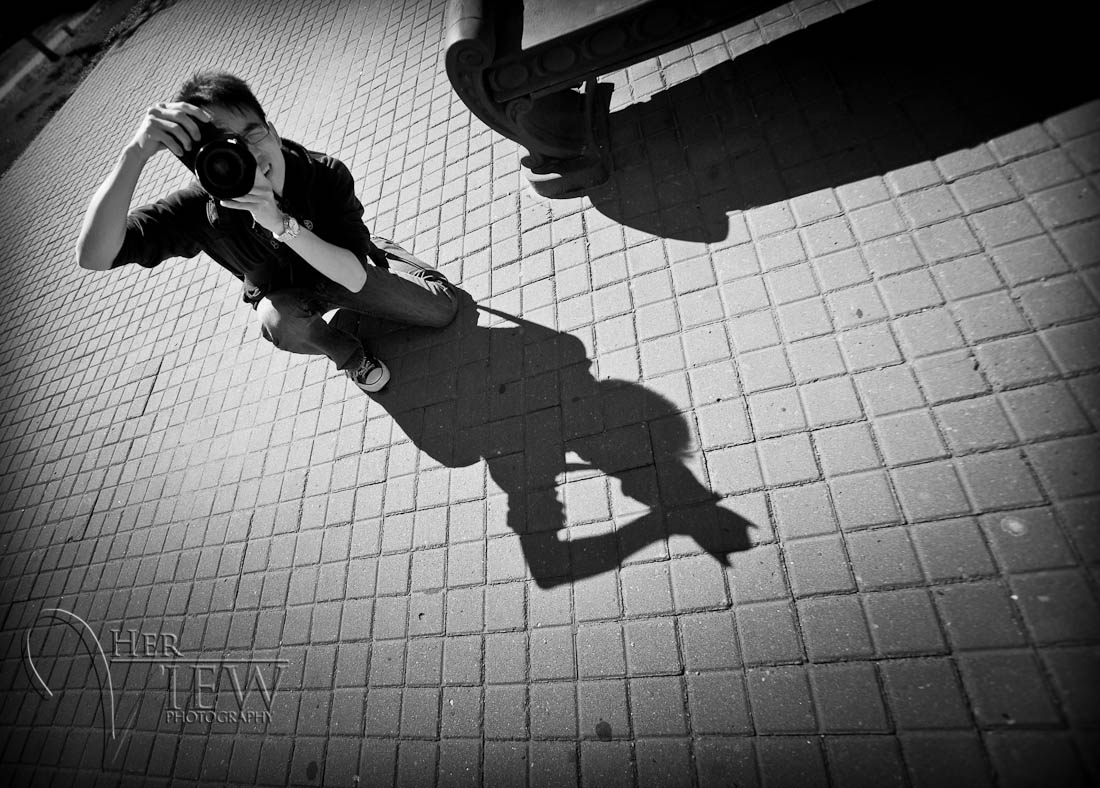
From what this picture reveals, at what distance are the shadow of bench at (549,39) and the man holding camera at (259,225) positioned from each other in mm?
993

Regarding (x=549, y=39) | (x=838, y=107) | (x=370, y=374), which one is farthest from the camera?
(x=370, y=374)

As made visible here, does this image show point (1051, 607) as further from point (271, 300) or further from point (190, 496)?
point (190, 496)

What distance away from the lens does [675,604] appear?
2156mm

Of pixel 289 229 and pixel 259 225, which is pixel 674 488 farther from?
pixel 259 225

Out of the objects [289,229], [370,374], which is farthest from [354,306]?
[289,229]

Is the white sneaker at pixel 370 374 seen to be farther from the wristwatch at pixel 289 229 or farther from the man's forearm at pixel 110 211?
the man's forearm at pixel 110 211

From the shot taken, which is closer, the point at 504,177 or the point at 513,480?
the point at 513,480

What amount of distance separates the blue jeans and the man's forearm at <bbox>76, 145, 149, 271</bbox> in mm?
749

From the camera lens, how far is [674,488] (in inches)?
93.3

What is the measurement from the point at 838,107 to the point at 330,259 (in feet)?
10.6

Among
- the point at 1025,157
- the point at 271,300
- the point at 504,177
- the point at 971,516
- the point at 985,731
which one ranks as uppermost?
the point at 271,300

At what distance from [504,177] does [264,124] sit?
2017 millimetres

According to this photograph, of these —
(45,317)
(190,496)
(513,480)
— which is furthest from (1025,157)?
(45,317)
